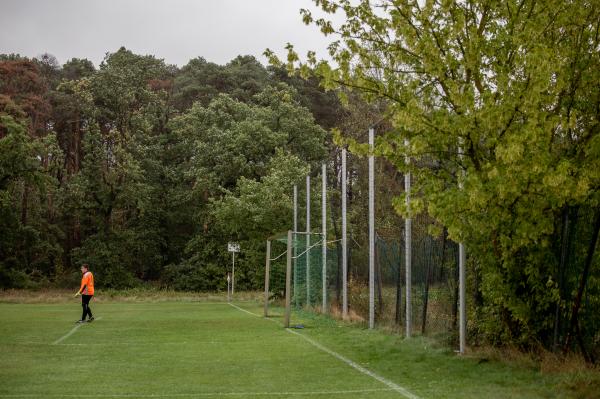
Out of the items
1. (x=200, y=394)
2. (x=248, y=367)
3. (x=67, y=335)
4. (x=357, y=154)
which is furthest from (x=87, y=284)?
(x=200, y=394)

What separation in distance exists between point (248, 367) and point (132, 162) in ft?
137

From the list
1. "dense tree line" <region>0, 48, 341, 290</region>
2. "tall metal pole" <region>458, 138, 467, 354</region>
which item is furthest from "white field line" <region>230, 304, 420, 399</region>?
"dense tree line" <region>0, 48, 341, 290</region>

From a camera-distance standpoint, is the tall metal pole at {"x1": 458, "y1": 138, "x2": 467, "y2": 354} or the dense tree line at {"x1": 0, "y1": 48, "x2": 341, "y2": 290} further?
the dense tree line at {"x1": 0, "y1": 48, "x2": 341, "y2": 290}

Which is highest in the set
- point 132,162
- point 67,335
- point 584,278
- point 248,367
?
point 132,162

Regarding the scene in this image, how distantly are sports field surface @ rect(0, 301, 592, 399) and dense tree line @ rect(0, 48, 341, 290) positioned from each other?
29.8 m

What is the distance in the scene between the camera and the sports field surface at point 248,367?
31.9 feet

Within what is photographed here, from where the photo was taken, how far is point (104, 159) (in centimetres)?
5309

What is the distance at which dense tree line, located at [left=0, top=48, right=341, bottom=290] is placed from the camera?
5019 centimetres

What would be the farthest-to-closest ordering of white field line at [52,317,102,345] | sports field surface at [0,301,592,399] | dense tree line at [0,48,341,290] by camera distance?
dense tree line at [0,48,341,290], white field line at [52,317,102,345], sports field surface at [0,301,592,399]

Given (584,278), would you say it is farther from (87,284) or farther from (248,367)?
(87,284)

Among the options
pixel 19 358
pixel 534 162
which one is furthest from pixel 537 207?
pixel 19 358

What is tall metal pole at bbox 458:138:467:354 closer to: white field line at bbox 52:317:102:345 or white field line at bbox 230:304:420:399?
white field line at bbox 230:304:420:399

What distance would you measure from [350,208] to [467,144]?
31.7 metres

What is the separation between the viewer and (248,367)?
12.2m
